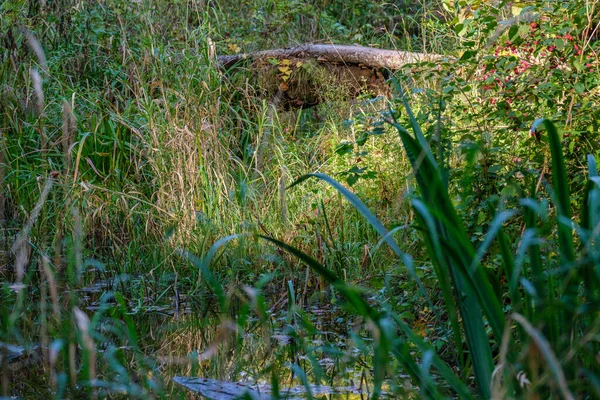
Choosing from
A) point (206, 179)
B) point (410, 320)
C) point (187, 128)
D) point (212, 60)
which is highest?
point (212, 60)

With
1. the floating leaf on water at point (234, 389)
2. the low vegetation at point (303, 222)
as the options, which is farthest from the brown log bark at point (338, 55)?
the floating leaf on water at point (234, 389)

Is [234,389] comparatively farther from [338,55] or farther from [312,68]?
[338,55]

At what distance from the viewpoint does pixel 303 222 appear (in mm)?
5129

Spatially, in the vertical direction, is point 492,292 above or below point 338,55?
below

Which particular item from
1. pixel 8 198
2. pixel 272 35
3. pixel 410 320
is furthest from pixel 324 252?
pixel 272 35

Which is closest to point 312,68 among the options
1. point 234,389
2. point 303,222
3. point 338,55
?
point 338,55

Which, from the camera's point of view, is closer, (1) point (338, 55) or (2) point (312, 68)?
(2) point (312, 68)

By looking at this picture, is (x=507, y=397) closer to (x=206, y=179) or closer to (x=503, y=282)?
(x=503, y=282)

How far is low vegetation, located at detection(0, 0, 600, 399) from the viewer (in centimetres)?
204

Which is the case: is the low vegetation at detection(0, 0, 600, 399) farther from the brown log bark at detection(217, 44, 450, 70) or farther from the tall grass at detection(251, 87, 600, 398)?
the brown log bark at detection(217, 44, 450, 70)

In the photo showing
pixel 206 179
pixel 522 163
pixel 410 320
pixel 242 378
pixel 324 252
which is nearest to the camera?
pixel 242 378

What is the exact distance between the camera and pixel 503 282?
3.70 m

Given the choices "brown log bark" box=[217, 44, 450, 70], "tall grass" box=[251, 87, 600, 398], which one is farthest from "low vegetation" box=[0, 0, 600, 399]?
"brown log bark" box=[217, 44, 450, 70]

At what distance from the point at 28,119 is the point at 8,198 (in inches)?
26.1
